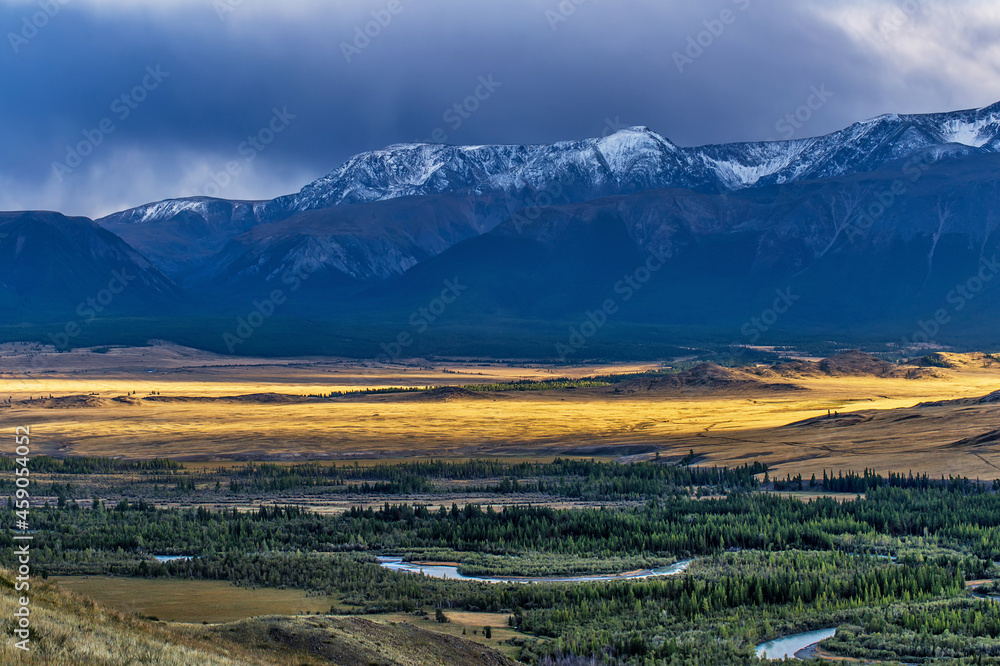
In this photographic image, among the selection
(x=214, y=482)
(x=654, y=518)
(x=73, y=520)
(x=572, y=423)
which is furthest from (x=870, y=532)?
(x=572, y=423)

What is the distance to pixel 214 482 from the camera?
84.2m

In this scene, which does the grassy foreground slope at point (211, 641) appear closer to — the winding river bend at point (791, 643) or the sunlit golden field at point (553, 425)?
the winding river bend at point (791, 643)

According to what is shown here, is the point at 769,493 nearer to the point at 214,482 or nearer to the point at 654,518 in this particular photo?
the point at 654,518

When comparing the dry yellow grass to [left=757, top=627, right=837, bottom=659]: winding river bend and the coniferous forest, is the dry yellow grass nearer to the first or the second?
the coniferous forest

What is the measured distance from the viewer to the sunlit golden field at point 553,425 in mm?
93125

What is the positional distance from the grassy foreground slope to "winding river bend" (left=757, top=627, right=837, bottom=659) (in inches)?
343

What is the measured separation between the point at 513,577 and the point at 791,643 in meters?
13.8

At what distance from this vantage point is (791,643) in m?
39.9

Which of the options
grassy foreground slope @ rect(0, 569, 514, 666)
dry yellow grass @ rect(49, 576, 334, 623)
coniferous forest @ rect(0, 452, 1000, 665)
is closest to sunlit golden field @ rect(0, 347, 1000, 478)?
A: coniferous forest @ rect(0, 452, 1000, 665)

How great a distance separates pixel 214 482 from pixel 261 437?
27.0m

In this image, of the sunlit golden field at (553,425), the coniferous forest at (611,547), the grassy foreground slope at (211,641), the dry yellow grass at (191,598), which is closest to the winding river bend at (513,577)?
the coniferous forest at (611,547)

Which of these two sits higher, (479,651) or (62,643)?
(62,643)

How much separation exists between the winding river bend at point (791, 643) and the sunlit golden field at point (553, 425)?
39531mm

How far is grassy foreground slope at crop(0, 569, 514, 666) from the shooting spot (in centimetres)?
2733
